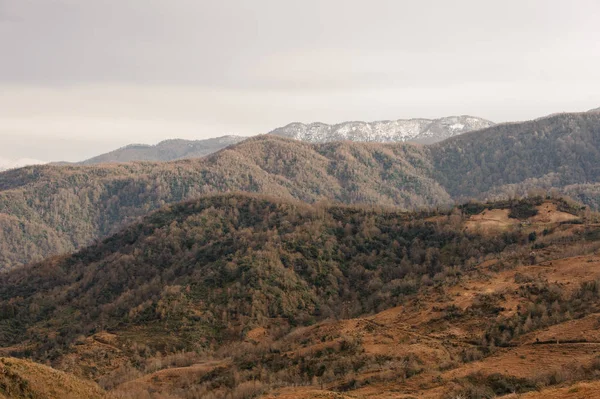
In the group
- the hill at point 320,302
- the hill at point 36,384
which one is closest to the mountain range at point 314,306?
the hill at point 36,384

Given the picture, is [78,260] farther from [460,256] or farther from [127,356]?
[460,256]

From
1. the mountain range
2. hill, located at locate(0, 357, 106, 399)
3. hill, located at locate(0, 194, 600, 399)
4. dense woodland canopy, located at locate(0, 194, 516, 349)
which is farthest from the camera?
dense woodland canopy, located at locate(0, 194, 516, 349)

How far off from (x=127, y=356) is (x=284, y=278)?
27672mm

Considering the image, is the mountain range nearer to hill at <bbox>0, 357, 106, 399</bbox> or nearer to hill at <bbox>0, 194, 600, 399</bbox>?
hill at <bbox>0, 357, 106, 399</bbox>

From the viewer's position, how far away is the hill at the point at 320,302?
38.0 meters

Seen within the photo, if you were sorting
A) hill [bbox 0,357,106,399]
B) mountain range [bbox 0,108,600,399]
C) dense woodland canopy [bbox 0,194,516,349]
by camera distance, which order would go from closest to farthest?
1. hill [bbox 0,357,106,399]
2. mountain range [bbox 0,108,600,399]
3. dense woodland canopy [bbox 0,194,516,349]

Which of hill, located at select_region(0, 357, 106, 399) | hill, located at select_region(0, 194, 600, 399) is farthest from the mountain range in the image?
hill, located at select_region(0, 194, 600, 399)

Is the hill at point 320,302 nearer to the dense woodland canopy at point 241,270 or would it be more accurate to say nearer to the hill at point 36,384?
the dense woodland canopy at point 241,270

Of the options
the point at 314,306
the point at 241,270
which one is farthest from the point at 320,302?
the point at 241,270

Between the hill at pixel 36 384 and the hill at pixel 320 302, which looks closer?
the hill at pixel 36 384

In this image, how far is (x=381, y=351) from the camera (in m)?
43.5

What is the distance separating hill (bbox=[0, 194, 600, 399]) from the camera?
125ft

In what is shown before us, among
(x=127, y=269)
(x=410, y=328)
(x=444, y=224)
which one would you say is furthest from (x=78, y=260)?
(x=410, y=328)

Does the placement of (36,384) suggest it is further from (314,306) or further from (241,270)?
(241,270)
